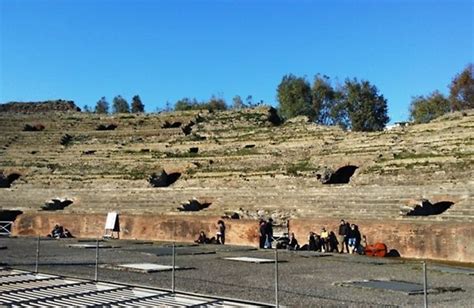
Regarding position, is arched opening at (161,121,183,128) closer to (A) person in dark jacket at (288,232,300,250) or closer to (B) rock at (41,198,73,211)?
(B) rock at (41,198,73,211)

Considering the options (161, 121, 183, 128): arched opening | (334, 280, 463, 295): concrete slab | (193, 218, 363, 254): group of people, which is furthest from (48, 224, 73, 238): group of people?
(161, 121, 183, 128): arched opening

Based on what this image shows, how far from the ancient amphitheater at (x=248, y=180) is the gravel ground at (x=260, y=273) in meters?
2.88

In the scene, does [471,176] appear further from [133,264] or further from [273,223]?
[133,264]

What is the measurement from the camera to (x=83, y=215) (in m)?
30.9

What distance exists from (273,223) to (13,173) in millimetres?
22552

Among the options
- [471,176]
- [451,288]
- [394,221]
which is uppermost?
[471,176]

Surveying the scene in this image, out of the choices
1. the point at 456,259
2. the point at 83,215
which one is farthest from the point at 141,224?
the point at 456,259

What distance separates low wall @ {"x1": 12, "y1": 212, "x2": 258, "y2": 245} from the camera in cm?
2575

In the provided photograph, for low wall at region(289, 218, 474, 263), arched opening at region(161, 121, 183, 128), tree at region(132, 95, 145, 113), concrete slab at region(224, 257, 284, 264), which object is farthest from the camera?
tree at region(132, 95, 145, 113)

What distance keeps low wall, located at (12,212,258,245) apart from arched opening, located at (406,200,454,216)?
635cm

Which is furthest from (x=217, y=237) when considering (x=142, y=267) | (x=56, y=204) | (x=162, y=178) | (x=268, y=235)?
(x=56, y=204)

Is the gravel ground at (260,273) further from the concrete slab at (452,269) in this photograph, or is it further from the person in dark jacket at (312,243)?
the person in dark jacket at (312,243)

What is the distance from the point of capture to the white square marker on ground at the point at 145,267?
15348 millimetres

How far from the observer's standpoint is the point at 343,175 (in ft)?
106
